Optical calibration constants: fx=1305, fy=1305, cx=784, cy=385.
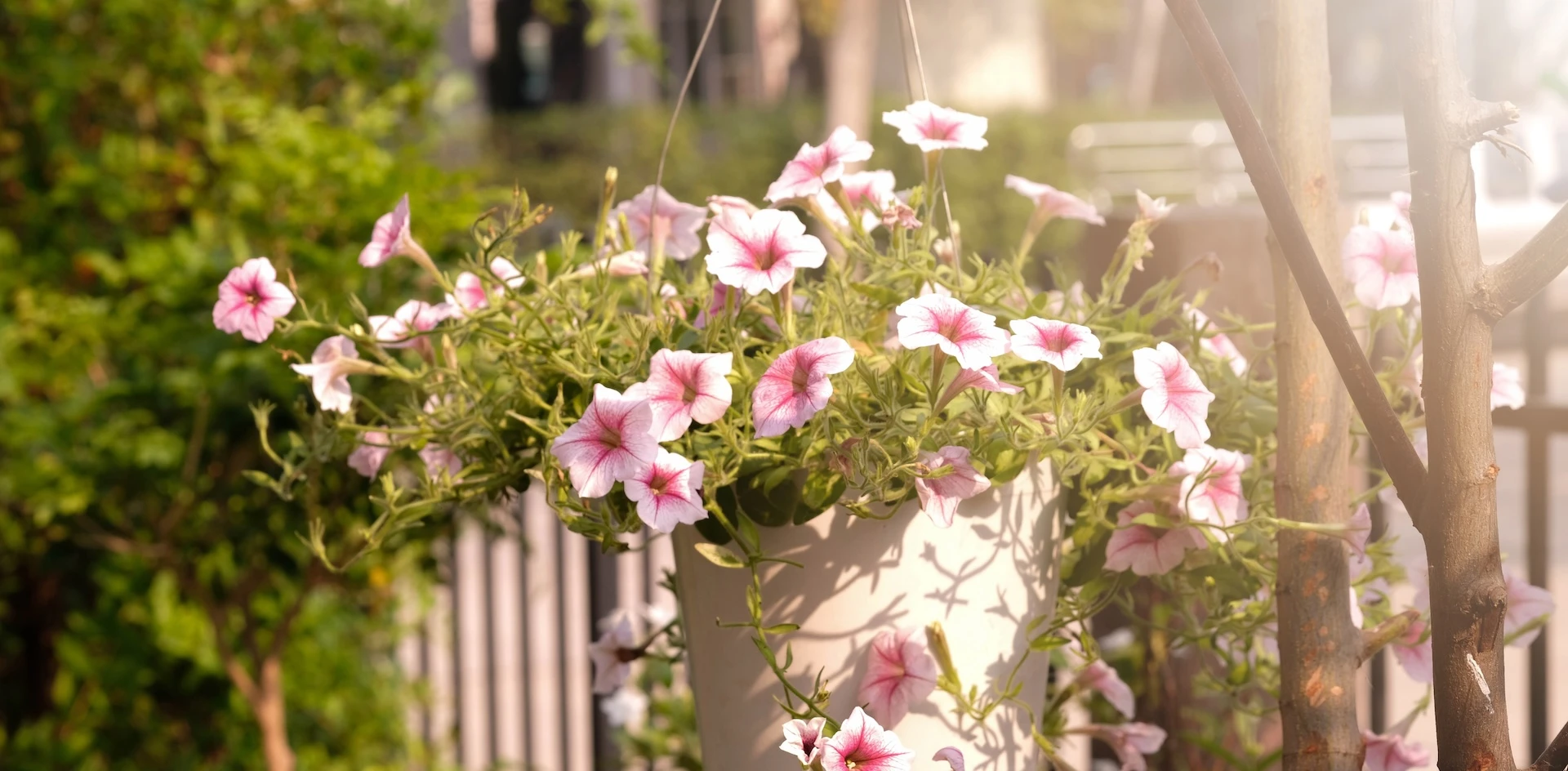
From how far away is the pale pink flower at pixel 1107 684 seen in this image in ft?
3.46

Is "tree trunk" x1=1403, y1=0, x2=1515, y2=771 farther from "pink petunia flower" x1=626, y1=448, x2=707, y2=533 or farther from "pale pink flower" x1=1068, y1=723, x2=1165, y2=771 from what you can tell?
"pink petunia flower" x1=626, y1=448, x2=707, y2=533

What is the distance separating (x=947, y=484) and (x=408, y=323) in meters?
0.46

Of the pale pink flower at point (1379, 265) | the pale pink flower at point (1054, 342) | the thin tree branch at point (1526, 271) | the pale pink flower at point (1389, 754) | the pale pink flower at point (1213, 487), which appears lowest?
the pale pink flower at point (1389, 754)

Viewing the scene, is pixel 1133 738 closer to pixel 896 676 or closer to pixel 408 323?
pixel 896 676

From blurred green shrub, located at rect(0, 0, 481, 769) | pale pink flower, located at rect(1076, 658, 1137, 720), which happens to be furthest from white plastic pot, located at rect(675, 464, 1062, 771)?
blurred green shrub, located at rect(0, 0, 481, 769)

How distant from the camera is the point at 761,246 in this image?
33.9 inches

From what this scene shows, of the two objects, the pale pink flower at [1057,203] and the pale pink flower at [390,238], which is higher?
the pale pink flower at [1057,203]

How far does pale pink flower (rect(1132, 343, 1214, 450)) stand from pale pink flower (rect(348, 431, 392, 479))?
60 cm

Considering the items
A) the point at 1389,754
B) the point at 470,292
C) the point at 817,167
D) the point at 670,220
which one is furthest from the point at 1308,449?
the point at 470,292

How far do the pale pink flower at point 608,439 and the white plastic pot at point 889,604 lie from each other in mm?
160

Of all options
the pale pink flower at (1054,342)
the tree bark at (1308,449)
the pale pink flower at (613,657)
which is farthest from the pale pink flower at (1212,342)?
the pale pink flower at (613,657)

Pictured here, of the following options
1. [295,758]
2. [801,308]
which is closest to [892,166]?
[295,758]

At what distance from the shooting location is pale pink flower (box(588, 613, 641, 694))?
1.11m

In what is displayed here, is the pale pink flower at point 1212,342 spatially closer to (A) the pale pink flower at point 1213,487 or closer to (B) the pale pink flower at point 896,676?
(A) the pale pink flower at point 1213,487
